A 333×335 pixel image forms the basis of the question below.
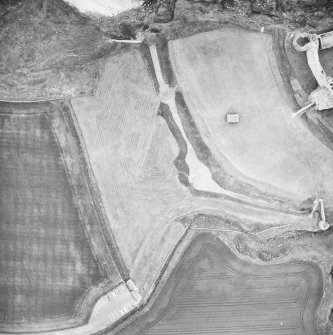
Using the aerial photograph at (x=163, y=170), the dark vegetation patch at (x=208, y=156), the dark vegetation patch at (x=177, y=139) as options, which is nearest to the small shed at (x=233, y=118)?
the aerial photograph at (x=163, y=170)

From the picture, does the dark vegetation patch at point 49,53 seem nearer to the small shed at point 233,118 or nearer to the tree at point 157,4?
the tree at point 157,4

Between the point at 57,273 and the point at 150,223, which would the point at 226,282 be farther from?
the point at 57,273

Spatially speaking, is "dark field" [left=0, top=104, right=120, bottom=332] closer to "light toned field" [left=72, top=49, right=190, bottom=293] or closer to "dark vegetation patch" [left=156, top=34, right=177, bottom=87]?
"light toned field" [left=72, top=49, right=190, bottom=293]

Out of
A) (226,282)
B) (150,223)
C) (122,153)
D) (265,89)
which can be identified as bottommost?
(226,282)

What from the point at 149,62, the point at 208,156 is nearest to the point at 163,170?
the point at 208,156

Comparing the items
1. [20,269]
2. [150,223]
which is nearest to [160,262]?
[150,223]

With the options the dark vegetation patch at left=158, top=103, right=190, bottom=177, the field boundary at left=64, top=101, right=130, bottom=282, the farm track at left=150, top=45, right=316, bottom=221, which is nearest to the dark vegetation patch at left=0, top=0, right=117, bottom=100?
the field boundary at left=64, top=101, right=130, bottom=282
